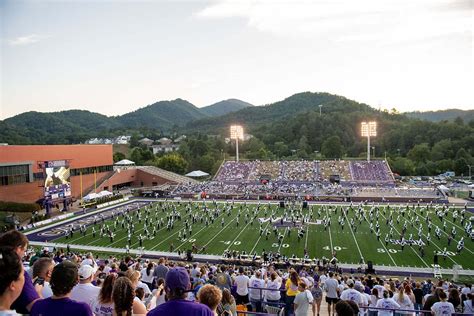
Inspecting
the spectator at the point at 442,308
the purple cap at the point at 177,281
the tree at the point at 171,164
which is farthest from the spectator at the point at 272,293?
the tree at the point at 171,164

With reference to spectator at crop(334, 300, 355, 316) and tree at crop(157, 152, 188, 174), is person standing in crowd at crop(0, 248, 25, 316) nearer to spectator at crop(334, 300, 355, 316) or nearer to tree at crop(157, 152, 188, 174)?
spectator at crop(334, 300, 355, 316)

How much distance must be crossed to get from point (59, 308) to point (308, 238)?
2433 centimetres

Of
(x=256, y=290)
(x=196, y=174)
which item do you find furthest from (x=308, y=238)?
(x=196, y=174)

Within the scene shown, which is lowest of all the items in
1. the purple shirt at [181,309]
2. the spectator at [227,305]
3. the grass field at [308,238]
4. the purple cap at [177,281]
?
the grass field at [308,238]

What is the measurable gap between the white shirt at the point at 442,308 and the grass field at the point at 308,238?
50.7 feet

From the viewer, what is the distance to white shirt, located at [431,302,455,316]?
6523 mm

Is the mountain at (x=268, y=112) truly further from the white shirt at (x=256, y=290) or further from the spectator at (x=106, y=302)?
the spectator at (x=106, y=302)

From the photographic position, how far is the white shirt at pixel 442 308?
6.52m

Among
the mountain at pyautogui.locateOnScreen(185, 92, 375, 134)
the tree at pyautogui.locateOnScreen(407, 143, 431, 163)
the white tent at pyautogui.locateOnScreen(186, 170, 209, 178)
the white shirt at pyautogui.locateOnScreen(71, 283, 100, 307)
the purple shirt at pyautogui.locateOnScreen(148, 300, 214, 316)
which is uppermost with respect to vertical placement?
the mountain at pyautogui.locateOnScreen(185, 92, 375, 134)

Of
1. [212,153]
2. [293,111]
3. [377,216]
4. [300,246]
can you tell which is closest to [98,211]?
[300,246]

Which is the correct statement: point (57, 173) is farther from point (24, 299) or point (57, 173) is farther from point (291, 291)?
point (24, 299)

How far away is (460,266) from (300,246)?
869 centimetres

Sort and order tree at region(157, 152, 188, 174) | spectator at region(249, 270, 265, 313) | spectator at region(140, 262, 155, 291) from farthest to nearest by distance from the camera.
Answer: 1. tree at region(157, 152, 188, 174)
2. spectator at region(140, 262, 155, 291)
3. spectator at region(249, 270, 265, 313)

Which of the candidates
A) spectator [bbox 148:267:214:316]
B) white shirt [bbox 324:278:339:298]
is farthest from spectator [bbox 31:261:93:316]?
white shirt [bbox 324:278:339:298]
